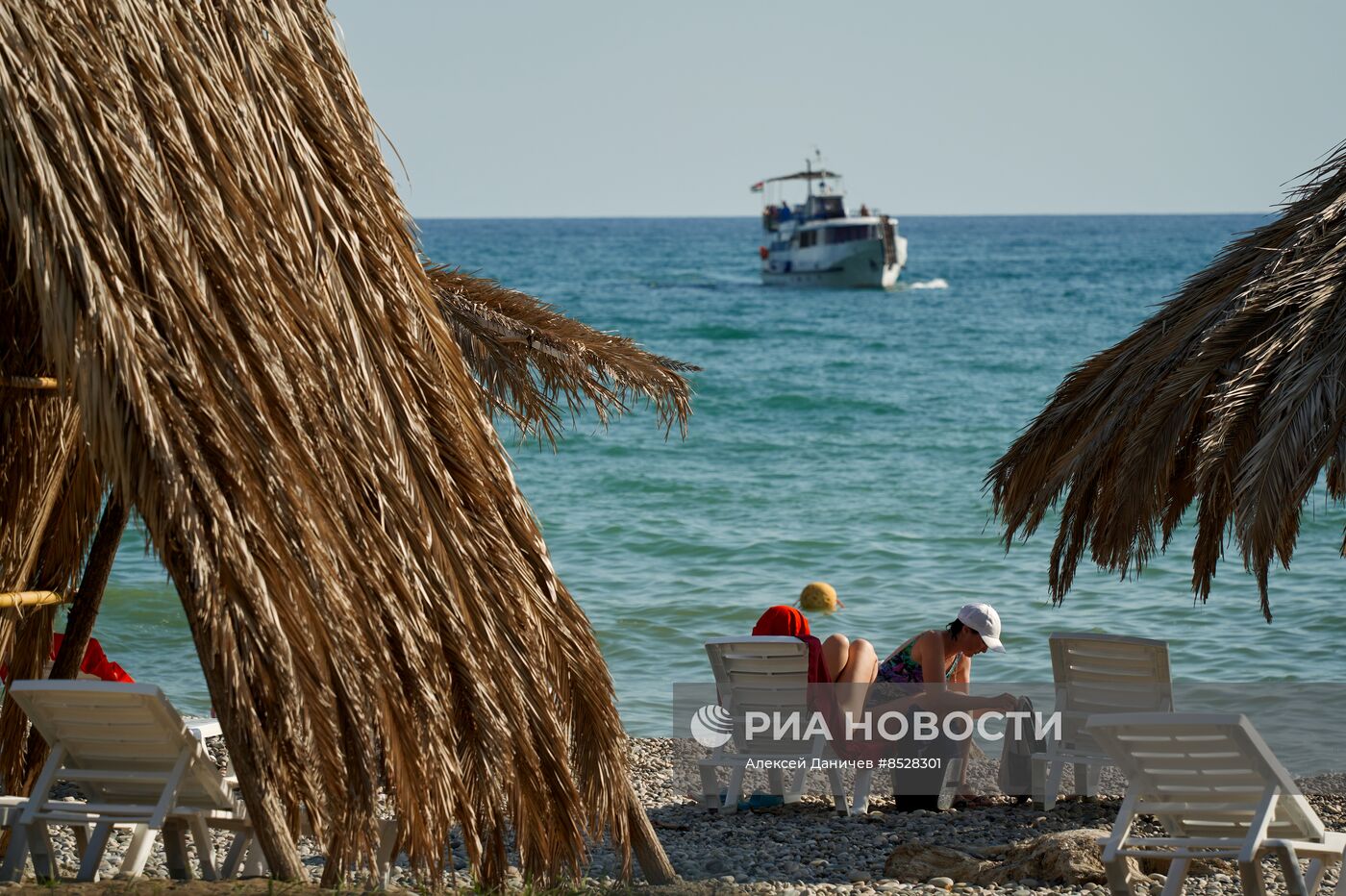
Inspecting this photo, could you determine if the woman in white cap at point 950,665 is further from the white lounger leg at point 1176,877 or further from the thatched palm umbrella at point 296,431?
the thatched palm umbrella at point 296,431

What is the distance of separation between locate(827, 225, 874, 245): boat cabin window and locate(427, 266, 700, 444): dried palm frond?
44600 mm

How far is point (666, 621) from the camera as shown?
10.7m

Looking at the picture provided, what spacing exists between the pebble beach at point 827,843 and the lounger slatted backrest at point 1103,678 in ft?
1.23

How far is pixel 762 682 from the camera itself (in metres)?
5.68

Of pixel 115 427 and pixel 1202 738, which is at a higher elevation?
pixel 115 427

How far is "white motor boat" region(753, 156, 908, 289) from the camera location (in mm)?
49594

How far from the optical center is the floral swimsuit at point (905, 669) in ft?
18.9

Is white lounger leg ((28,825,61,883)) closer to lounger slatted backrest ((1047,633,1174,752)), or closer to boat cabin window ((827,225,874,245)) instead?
lounger slatted backrest ((1047,633,1174,752))

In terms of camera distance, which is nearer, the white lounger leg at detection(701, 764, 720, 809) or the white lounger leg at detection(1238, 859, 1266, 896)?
the white lounger leg at detection(1238, 859, 1266, 896)

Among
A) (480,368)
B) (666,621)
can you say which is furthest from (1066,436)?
(666,621)

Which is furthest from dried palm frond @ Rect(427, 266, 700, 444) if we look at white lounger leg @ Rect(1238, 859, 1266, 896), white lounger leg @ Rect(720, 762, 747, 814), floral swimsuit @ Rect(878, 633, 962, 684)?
white lounger leg @ Rect(1238, 859, 1266, 896)

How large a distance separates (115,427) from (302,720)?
2.51ft

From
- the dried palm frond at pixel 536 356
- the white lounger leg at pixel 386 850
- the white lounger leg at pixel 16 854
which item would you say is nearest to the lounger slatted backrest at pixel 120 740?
the white lounger leg at pixel 16 854

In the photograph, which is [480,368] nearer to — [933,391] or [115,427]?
[115,427]
